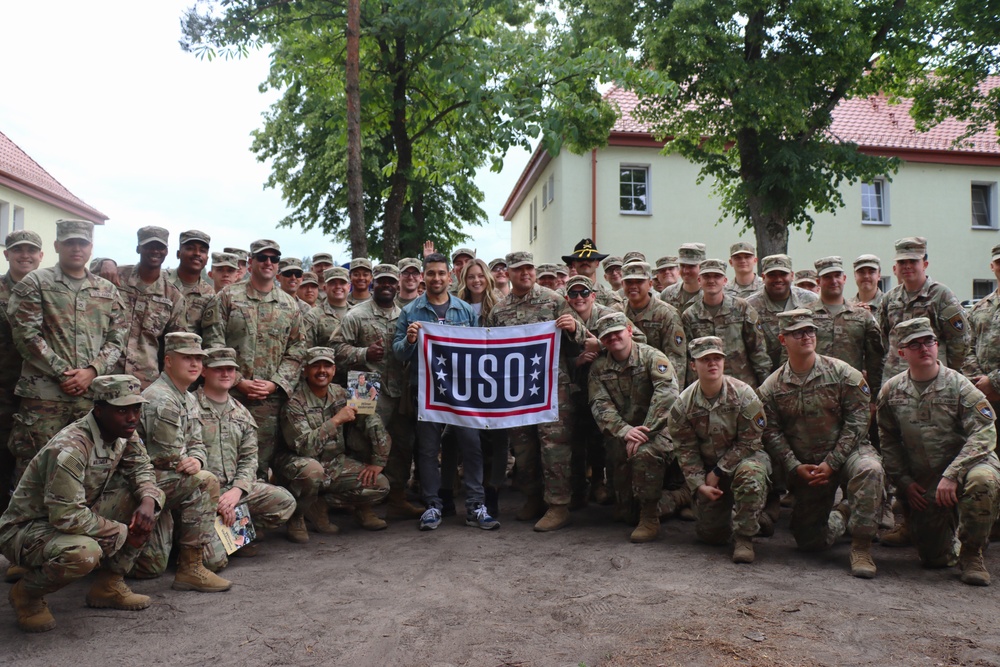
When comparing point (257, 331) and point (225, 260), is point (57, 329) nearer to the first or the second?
point (257, 331)

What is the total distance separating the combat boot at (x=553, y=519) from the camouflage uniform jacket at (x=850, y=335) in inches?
Result: 115

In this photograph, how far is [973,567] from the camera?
5.64 meters

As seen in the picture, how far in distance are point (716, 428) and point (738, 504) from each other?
2.03ft

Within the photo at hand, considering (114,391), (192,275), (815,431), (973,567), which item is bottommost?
(973,567)

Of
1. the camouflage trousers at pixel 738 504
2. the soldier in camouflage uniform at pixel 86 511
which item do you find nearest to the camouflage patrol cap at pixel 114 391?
the soldier in camouflage uniform at pixel 86 511

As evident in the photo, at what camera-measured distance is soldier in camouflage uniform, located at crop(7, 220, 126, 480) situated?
6.04m

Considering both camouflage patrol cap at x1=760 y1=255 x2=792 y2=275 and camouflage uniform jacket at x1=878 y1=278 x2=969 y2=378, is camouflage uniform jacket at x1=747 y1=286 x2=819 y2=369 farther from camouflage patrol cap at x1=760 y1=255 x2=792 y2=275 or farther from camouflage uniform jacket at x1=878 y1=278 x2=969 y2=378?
camouflage uniform jacket at x1=878 y1=278 x2=969 y2=378

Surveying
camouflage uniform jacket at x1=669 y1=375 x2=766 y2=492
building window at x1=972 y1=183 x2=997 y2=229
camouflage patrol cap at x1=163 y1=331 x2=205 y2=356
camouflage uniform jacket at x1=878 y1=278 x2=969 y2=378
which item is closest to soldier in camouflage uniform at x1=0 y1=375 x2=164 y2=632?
camouflage patrol cap at x1=163 y1=331 x2=205 y2=356

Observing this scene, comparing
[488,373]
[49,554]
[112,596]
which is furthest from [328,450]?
[49,554]

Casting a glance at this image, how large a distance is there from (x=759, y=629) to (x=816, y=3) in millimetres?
14136

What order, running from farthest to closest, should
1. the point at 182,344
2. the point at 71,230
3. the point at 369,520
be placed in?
1. the point at 369,520
2. the point at 71,230
3. the point at 182,344

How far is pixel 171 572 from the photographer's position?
6.02m

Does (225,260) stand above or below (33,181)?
below

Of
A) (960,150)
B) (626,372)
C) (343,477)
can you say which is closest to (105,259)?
(343,477)
